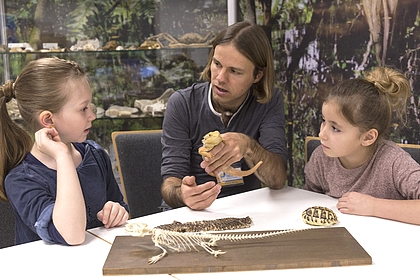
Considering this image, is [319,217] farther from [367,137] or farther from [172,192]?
[172,192]

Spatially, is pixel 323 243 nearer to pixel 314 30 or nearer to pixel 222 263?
pixel 222 263

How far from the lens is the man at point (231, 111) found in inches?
90.4

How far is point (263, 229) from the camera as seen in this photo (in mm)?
1603

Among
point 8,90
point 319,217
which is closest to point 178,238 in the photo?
point 319,217

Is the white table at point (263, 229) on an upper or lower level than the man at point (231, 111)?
lower

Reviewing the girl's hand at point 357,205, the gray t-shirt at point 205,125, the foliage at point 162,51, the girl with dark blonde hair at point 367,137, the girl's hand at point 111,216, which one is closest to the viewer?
the girl's hand at point 111,216

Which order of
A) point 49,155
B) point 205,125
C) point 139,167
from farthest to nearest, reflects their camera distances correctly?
point 139,167
point 205,125
point 49,155

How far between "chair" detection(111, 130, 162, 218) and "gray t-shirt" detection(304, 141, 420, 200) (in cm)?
97

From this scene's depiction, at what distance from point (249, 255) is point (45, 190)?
0.75 m

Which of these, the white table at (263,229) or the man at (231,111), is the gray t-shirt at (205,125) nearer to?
the man at (231,111)

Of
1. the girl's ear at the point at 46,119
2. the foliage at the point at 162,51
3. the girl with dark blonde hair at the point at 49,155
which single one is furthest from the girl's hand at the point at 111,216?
the foliage at the point at 162,51

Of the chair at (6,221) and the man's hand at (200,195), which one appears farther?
the chair at (6,221)

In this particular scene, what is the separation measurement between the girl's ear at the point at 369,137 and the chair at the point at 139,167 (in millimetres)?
1184

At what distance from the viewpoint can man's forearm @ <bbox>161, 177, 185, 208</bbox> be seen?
206 centimetres
